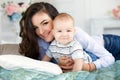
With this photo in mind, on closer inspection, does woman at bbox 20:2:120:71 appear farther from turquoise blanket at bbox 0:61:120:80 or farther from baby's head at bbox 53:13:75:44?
turquoise blanket at bbox 0:61:120:80

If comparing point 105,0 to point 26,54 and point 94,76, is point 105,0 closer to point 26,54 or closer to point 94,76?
point 26,54

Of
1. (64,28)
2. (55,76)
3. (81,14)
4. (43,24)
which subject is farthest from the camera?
(81,14)

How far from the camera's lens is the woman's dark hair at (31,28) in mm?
1716

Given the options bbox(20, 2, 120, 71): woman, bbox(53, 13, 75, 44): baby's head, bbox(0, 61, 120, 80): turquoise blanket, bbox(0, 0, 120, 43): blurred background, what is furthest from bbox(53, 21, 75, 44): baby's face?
bbox(0, 0, 120, 43): blurred background

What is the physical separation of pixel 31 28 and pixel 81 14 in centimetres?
118

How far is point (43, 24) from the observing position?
166cm

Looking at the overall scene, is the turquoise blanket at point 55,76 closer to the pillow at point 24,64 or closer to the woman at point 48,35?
the pillow at point 24,64

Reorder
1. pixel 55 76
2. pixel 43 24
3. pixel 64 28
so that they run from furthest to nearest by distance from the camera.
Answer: pixel 43 24 < pixel 64 28 < pixel 55 76

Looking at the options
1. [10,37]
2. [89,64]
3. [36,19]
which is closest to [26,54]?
[36,19]

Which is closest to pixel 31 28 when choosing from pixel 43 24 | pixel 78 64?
pixel 43 24

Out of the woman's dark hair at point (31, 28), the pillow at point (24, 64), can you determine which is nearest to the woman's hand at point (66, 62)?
the pillow at point (24, 64)

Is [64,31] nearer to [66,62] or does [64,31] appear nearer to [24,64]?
[66,62]

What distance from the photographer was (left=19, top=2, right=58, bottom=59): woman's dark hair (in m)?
1.72

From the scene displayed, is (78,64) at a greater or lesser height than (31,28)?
lesser
